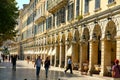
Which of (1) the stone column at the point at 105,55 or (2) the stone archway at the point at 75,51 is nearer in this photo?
(1) the stone column at the point at 105,55

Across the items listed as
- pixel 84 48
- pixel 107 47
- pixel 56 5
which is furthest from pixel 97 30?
pixel 56 5

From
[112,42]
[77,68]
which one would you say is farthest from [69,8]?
[112,42]

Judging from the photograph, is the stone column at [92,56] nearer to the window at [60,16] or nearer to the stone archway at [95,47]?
the stone archway at [95,47]

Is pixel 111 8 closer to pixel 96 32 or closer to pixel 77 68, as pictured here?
pixel 96 32

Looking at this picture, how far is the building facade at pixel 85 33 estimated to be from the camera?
29.7 metres

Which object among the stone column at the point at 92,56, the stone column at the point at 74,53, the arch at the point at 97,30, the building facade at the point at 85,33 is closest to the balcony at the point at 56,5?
the building facade at the point at 85,33

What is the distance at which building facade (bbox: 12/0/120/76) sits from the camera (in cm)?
2966

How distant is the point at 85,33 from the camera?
36281 millimetres

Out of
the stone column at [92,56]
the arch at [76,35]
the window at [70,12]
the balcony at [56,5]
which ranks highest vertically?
the balcony at [56,5]

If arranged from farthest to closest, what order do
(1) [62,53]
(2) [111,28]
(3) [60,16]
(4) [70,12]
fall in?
(3) [60,16] → (1) [62,53] → (4) [70,12] → (2) [111,28]

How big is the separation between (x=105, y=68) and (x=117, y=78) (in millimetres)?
14488

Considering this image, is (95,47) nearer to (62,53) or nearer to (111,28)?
(111,28)

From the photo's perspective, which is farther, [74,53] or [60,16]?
[60,16]

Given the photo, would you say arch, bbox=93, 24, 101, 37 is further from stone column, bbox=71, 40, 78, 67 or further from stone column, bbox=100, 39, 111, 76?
stone column, bbox=71, 40, 78, 67
